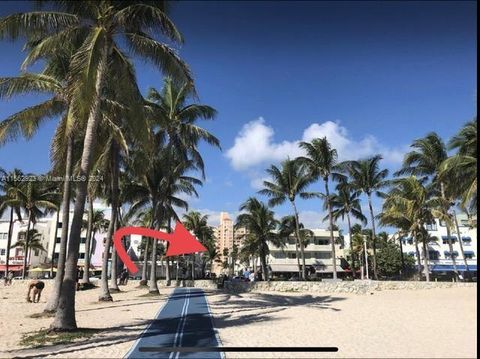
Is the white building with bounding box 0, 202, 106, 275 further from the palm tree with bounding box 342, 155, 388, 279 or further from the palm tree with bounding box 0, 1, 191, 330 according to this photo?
the palm tree with bounding box 0, 1, 191, 330

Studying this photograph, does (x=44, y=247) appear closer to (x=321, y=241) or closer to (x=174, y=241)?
(x=321, y=241)

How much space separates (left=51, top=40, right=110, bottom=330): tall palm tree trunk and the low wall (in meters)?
21.5

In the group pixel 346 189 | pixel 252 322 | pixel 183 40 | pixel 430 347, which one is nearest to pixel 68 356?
pixel 252 322

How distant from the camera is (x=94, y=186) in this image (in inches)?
966

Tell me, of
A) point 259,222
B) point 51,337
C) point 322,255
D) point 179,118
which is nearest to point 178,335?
point 51,337

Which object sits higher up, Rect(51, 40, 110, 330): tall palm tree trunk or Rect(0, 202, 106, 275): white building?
Rect(0, 202, 106, 275): white building

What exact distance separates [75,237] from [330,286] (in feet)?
72.5

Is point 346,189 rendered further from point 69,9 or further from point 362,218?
point 69,9

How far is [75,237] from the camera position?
40.7ft

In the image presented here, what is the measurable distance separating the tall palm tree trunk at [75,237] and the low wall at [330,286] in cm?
2152

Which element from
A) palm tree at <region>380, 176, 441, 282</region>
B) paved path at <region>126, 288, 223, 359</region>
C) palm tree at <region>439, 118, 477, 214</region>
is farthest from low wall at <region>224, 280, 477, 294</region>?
paved path at <region>126, 288, 223, 359</region>

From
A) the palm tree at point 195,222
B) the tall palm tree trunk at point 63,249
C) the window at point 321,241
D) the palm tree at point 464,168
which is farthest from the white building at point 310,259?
the tall palm tree trunk at point 63,249

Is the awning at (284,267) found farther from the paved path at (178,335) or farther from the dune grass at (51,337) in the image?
the dune grass at (51,337)

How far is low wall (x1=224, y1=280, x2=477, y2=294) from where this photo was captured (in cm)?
3045
